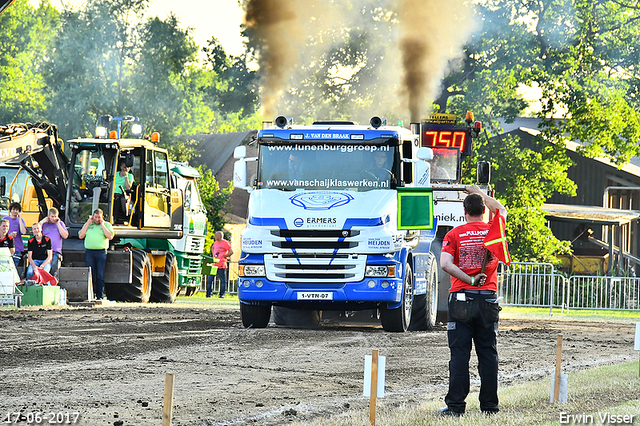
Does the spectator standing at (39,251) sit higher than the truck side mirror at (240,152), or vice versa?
the truck side mirror at (240,152)

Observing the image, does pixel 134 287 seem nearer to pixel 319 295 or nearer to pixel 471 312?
pixel 319 295

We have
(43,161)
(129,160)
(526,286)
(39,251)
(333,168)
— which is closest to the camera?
(333,168)

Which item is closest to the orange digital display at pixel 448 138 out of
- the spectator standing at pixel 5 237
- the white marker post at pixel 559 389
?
the spectator standing at pixel 5 237

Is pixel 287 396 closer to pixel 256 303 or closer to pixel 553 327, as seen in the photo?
pixel 256 303

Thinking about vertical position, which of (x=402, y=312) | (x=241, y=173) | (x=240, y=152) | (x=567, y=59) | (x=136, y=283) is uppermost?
(x=567, y=59)

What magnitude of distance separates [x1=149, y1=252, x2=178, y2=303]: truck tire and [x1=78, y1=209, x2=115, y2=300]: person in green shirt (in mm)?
3648

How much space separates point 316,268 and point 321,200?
1010 millimetres

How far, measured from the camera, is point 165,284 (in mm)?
25922

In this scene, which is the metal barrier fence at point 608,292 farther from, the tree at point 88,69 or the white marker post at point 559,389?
the tree at point 88,69

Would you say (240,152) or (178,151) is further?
(178,151)

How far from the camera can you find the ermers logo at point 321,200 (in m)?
15.6

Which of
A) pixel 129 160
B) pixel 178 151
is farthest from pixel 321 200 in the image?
pixel 178 151

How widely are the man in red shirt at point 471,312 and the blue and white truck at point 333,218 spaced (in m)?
6.43

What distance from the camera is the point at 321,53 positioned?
2973cm
